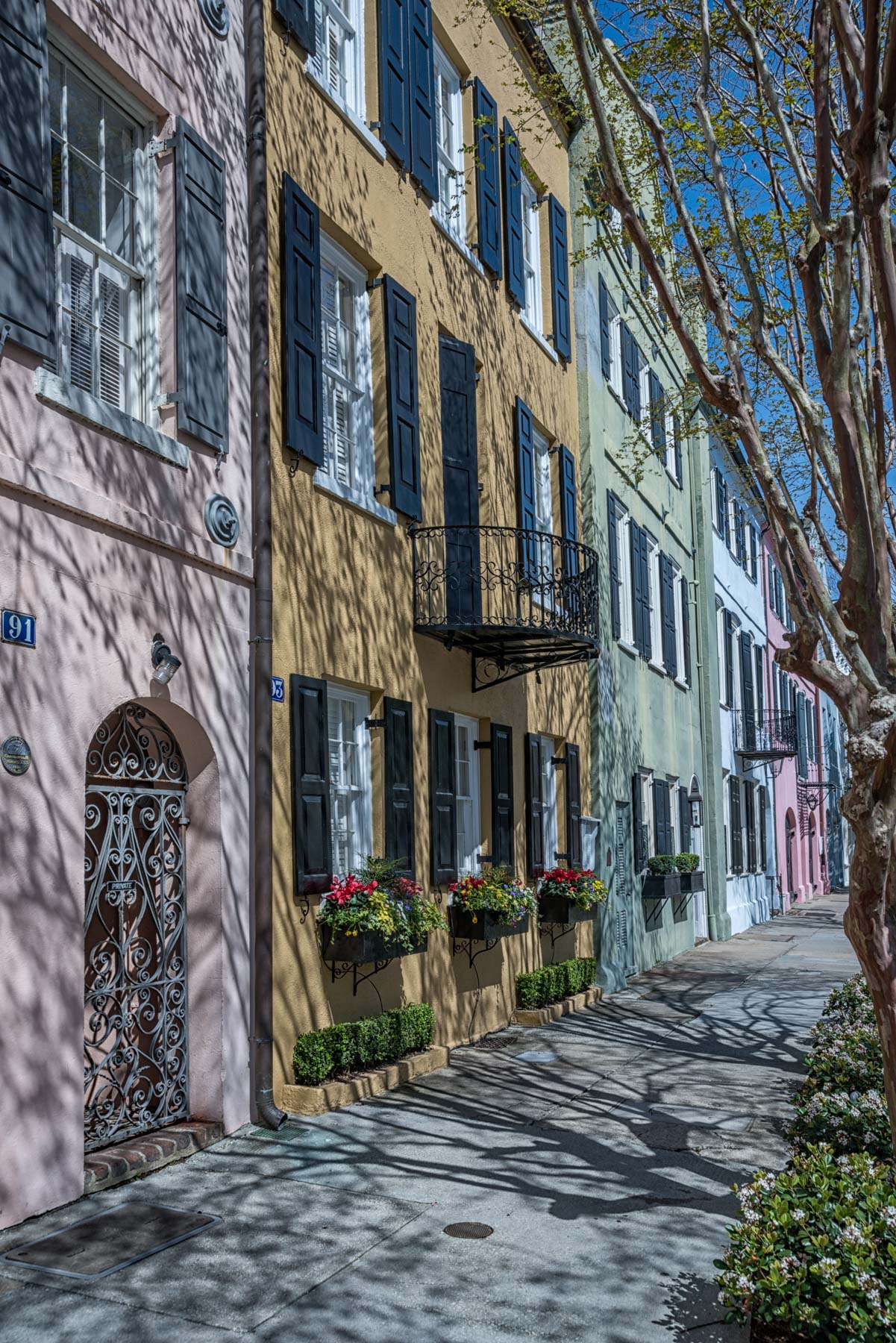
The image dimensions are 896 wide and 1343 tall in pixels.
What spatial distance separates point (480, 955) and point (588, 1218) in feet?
18.3

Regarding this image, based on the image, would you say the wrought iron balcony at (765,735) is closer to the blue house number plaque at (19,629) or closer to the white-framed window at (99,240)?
the white-framed window at (99,240)

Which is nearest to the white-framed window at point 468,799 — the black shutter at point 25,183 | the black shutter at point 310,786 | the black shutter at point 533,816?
the black shutter at point 533,816

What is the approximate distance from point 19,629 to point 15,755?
59 centimetres

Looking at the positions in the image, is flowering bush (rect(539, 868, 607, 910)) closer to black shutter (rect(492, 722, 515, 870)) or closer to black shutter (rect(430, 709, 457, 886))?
black shutter (rect(492, 722, 515, 870))

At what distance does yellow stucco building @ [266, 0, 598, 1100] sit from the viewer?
8992 mm

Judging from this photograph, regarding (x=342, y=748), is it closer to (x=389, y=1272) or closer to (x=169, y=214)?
(x=169, y=214)

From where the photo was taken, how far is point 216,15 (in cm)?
846

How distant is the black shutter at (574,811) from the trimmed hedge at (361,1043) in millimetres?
4482

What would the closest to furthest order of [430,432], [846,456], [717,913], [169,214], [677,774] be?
[846,456]
[169,214]
[430,432]
[677,774]
[717,913]

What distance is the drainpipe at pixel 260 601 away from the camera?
805 centimetres

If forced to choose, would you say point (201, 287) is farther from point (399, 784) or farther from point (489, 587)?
point (489, 587)

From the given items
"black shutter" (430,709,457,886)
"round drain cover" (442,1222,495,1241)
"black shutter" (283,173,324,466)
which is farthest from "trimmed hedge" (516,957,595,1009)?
"round drain cover" (442,1222,495,1241)

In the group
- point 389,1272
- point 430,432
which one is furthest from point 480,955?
point 389,1272

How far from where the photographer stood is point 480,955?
12.0 metres
